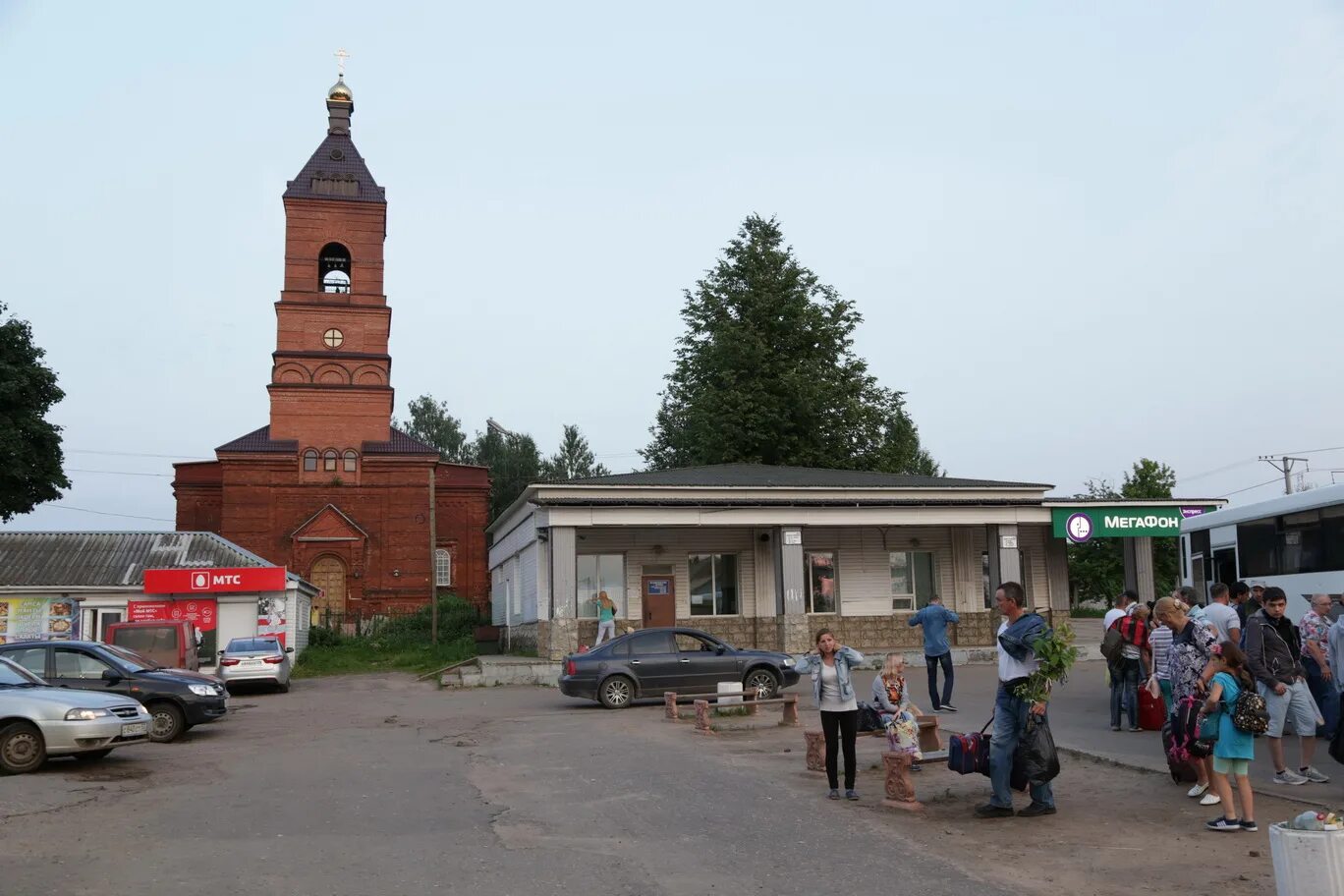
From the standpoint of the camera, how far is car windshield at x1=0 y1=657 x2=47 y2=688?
14.3 metres

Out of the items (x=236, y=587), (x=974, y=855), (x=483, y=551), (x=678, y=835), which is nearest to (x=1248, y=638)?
(x=974, y=855)

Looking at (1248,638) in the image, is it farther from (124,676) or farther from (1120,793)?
(124,676)

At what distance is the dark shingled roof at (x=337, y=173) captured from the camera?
5256 cm

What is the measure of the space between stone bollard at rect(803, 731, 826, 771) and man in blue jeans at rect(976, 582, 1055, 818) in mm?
2669

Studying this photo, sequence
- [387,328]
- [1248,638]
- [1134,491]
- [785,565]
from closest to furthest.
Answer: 1. [1248,638]
2. [785,565]
3. [387,328]
4. [1134,491]

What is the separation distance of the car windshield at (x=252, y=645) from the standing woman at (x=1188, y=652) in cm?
2197

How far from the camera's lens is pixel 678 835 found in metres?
8.95

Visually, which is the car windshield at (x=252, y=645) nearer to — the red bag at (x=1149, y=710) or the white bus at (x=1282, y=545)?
the red bag at (x=1149, y=710)

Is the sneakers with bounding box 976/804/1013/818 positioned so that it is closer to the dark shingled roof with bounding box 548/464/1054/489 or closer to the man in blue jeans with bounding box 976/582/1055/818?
the man in blue jeans with bounding box 976/582/1055/818

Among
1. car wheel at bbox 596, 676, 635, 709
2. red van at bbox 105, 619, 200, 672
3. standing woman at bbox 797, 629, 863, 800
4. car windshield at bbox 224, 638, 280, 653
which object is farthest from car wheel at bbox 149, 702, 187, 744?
standing woman at bbox 797, 629, 863, 800

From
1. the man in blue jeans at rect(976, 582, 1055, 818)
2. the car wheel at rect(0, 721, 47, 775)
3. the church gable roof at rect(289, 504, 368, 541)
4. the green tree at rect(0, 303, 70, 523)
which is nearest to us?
the man in blue jeans at rect(976, 582, 1055, 818)

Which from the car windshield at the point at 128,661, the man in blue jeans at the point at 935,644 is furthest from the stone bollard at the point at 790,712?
the car windshield at the point at 128,661

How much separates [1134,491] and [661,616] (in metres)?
38.8

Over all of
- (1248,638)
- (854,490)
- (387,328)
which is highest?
(387,328)
